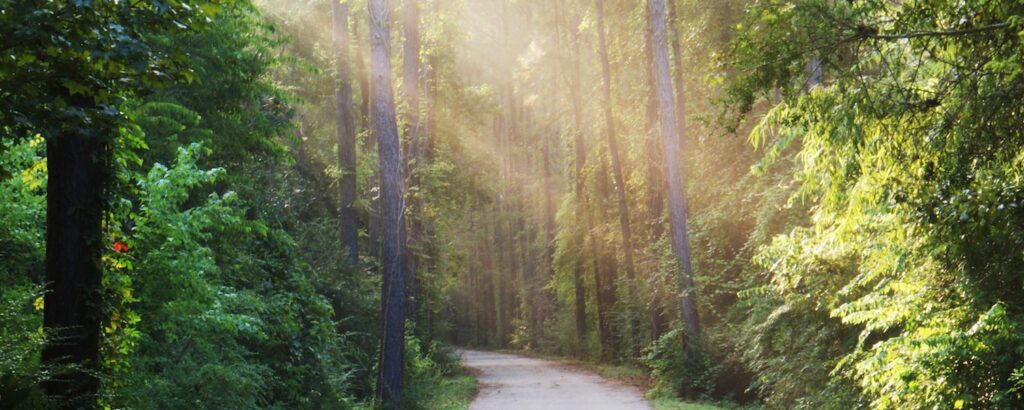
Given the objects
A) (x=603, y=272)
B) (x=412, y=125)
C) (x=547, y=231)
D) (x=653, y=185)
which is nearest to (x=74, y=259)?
(x=412, y=125)

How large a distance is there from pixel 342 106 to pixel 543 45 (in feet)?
38.2

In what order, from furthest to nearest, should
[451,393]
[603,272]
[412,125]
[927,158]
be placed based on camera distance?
[603,272] → [412,125] → [451,393] → [927,158]

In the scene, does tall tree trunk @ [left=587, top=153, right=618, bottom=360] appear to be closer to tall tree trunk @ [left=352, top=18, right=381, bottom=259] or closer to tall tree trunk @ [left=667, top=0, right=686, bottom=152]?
tall tree trunk @ [left=667, top=0, right=686, bottom=152]

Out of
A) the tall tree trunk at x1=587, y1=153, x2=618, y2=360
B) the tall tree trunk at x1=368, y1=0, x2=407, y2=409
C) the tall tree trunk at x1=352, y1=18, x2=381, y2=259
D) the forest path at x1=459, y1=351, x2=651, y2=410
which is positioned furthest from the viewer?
the tall tree trunk at x1=587, y1=153, x2=618, y2=360

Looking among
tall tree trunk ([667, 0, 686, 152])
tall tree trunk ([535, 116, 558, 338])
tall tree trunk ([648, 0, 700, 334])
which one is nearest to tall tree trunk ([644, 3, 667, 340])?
tall tree trunk ([667, 0, 686, 152])

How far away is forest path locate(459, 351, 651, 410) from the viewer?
16.2 metres

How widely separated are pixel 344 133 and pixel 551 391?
11.3m

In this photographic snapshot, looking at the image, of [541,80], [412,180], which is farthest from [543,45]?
[412,180]

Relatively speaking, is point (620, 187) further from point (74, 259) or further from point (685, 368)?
point (74, 259)

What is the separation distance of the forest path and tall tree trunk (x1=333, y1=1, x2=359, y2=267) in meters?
6.20

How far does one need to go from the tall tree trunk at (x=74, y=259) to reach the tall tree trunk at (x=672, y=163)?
48.7ft

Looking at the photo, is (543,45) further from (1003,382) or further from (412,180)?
(1003,382)

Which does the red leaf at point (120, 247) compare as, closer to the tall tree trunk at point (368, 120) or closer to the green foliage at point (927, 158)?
the green foliage at point (927, 158)

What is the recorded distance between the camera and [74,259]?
19.5 ft
